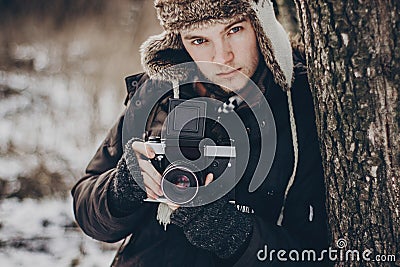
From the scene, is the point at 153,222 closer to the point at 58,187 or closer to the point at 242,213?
the point at 242,213

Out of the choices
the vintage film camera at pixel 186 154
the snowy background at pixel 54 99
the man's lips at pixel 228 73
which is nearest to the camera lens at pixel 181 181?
the vintage film camera at pixel 186 154

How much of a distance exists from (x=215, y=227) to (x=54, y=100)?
28.8 inches

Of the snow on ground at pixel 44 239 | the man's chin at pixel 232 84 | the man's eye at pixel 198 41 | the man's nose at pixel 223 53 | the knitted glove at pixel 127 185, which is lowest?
the snow on ground at pixel 44 239

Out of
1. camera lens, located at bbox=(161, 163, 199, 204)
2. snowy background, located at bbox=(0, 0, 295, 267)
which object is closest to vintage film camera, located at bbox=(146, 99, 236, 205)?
camera lens, located at bbox=(161, 163, 199, 204)

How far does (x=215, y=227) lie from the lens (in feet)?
3.76

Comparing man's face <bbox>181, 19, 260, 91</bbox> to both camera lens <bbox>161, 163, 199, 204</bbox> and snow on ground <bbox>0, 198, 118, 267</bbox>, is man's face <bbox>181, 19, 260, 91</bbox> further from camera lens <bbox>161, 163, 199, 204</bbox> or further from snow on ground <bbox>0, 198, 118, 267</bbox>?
snow on ground <bbox>0, 198, 118, 267</bbox>

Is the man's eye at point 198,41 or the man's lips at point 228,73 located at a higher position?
the man's eye at point 198,41

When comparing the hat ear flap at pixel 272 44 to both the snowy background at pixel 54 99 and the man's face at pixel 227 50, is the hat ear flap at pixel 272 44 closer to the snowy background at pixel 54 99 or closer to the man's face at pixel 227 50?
the man's face at pixel 227 50

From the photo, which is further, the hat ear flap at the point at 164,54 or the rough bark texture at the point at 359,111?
the hat ear flap at the point at 164,54

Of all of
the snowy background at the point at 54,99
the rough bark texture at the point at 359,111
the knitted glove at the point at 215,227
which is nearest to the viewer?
the rough bark texture at the point at 359,111

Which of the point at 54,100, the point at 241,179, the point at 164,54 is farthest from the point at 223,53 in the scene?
the point at 54,100

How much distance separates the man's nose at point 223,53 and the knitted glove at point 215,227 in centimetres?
27

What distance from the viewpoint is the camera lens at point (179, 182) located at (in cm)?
112

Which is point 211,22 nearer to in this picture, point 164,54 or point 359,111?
point 164,54
